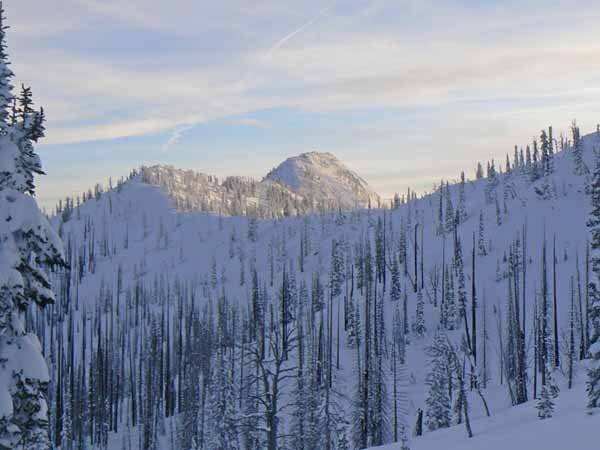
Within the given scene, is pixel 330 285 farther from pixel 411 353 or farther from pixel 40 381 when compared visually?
pixel 40 381

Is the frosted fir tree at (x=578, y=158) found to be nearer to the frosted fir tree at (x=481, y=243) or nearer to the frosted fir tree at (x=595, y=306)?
the frosted fir tree at (x=481, y=243)

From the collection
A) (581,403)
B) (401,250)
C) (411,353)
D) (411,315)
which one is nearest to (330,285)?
(401,250)

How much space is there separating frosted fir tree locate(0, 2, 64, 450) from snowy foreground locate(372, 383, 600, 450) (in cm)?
1545

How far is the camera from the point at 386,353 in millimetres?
86062

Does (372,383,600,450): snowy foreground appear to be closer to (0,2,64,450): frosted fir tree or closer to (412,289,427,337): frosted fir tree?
(0,2,64,450): frosted fir tree

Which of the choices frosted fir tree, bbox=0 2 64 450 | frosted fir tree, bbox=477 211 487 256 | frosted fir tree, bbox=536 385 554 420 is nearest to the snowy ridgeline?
frosted fir tree, bbox=536 385 554 420

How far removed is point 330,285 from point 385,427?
6704 cm

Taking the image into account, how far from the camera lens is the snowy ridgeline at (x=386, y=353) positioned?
48188 millimetres

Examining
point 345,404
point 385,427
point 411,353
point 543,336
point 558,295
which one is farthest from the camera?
point 558,295

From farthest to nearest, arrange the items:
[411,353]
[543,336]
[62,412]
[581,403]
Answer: [411,353]
[62,412]
[543,336]
[581,403]

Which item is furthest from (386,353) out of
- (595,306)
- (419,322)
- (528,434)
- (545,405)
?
(528,434)

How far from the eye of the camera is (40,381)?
13.2 metres

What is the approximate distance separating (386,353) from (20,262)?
252 ft

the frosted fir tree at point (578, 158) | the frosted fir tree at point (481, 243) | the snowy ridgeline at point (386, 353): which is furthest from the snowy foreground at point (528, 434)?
the frosted fir tree at point (578, 158)
